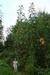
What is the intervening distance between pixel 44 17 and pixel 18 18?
2.45m

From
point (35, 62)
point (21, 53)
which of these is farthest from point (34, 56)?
point (21, 53)

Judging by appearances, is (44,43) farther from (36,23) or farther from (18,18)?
(18,18)

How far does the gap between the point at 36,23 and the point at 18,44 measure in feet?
9.08

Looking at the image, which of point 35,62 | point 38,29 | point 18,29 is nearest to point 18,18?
point 18,29

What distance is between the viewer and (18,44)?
90.8 feet

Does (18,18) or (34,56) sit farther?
(18,18)

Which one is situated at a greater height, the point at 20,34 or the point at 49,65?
the point at 20,34

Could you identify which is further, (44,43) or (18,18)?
(18,18)

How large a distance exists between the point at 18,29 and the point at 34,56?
3.54 metres

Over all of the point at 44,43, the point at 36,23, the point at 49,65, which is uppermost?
the point at 36,23

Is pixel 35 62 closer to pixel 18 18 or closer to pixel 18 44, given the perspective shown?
pixel 18 44

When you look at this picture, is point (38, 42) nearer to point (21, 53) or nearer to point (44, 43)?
point (44, 43)

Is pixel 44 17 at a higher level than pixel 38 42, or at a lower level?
higher

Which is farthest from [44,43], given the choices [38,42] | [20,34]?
[20,34]
